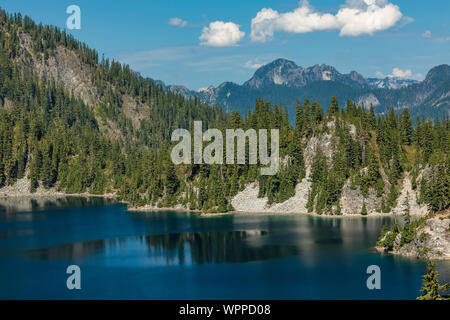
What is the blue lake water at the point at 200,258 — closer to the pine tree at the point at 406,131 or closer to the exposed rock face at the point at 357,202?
the exposed rock face at the point at 357,202

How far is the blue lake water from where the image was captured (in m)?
79.8

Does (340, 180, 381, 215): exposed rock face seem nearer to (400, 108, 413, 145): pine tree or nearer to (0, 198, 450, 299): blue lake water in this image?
(0, 198, 450, 299): blue lake water

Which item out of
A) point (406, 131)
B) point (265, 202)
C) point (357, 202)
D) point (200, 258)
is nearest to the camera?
point (200, 258)

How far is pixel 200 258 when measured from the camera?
339ft

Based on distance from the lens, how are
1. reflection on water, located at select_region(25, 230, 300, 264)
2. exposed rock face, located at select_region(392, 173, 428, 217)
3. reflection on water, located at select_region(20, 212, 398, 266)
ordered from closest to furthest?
1. reflection on water, located at select_region(25, 230, 300, 264)
2. reflection on water, located at select_region(20, 212, 398, 266)
3. exposed rock face, located at select_region(392, 173, 428, 217)

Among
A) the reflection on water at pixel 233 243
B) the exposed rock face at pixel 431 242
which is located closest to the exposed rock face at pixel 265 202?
the reflection on water at pixel 233 243

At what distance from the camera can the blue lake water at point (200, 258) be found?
79812 millimetres

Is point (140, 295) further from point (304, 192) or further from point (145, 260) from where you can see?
point (304, 192)

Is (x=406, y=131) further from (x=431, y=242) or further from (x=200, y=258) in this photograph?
(x=200, y=258)

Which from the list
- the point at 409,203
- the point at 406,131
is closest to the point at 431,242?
the point at 409,203

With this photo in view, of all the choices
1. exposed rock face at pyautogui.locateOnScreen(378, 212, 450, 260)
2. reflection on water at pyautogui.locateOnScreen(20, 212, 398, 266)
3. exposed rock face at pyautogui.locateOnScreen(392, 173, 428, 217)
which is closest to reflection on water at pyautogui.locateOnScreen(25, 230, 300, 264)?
reflection on water at pyautogui.locateOnScreen(20, 212, 398, 266)

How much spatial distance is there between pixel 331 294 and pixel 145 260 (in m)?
42.4

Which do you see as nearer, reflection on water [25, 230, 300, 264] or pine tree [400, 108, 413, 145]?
reflection on water [25, 230, 300, 264]
